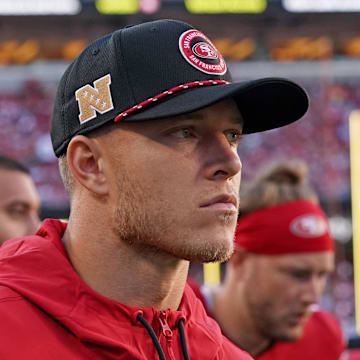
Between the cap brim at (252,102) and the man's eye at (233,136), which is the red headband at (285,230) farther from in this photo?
the man's eye at (233,136)

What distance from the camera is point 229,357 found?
1.36m

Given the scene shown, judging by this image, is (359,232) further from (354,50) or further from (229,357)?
(229,357)

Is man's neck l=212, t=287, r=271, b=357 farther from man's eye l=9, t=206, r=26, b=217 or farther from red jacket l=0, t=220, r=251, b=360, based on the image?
red jacket l=0, t=220, r=251, b=360

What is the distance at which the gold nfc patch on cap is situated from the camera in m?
1.23

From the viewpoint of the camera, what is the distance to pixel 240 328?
8.57ft

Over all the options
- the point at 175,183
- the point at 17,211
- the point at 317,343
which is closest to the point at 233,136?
the point at 175,183

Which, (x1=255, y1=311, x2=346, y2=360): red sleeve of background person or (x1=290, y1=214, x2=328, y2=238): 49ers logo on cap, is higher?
(x1=290, y1=214, x2=328, y2=238): 49ers logo on cap

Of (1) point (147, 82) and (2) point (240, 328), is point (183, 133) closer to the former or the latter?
(1) point (147, 82)

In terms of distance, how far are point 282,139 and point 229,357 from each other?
319 inches

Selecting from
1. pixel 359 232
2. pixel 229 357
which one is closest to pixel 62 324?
pixel 229 357

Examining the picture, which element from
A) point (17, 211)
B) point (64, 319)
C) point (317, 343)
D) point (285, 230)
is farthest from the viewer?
point (317, 343)

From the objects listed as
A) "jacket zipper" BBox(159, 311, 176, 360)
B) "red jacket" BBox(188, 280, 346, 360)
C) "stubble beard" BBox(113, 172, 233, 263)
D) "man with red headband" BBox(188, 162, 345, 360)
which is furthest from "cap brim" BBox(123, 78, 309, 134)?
"red jacket" BBox(188, 280, 346, 360)

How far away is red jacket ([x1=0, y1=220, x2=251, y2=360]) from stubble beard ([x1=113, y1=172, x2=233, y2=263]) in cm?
12

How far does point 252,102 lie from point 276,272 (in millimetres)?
1421
